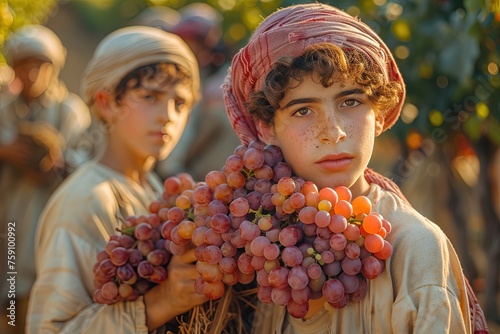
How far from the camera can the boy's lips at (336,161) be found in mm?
1905

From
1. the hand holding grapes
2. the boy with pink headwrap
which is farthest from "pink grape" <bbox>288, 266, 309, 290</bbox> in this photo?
the hand holding grapes

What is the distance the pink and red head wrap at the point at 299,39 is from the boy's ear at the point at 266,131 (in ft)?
0.25

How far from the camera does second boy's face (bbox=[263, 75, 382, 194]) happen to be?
189cm

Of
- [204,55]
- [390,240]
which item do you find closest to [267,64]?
[390,240]

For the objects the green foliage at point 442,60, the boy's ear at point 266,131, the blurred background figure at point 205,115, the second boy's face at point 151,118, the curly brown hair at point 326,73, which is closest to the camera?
the curly brown hair at point 326,73

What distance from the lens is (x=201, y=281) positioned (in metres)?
2.01

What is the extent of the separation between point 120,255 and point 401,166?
9.62 ft

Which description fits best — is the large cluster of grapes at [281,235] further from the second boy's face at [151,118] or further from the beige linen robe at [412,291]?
the second boy's face at [151,118]

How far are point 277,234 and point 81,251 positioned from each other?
0.92m

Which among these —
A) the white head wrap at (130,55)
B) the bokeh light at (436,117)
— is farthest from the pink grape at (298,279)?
the bokeh light at (436,117)

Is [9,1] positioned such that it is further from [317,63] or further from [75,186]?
[317,63]

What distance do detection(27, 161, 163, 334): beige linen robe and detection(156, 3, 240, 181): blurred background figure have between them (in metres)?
2.03

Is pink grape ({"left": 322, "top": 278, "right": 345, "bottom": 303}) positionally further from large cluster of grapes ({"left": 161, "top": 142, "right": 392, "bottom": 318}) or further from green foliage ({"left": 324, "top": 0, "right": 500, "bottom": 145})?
green foliage ({"left": 324, "top": 0, "right": 500, "bottom": 145})

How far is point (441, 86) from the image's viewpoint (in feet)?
12.2
